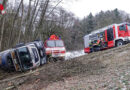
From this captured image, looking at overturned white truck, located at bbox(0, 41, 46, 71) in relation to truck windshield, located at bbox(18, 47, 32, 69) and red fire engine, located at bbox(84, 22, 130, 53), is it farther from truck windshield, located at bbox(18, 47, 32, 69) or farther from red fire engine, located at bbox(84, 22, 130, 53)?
red fire engine, located at bbox(84, 22, 130, 53)

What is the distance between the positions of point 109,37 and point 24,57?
9.13 m

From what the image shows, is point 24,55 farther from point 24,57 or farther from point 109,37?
point 109,37

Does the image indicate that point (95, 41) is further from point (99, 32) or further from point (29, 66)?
point (29, 66)

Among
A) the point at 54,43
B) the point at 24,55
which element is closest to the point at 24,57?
the point at 24,55

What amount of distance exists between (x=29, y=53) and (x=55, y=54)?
3767mm

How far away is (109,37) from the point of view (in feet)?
43.8

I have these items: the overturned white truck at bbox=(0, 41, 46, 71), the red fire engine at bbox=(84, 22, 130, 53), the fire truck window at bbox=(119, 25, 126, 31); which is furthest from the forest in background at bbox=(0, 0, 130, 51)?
the fire truck window at bbox=(119, 25, 126, 31)

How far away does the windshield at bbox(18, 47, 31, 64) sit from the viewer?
7863mm

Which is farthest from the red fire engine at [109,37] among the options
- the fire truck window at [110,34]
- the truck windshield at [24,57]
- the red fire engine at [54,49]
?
the truck windshield at [24,57]

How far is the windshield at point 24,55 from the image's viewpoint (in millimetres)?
7863

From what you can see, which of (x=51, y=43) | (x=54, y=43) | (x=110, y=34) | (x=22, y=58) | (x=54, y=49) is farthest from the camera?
(x=110, y=34)

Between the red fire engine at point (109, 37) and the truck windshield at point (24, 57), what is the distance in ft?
27.6

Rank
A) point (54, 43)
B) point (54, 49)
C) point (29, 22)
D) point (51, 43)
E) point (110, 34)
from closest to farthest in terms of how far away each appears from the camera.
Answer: point (54, 49), point (51, 43), point (54, 43), point (110, 34), point (29, 22)

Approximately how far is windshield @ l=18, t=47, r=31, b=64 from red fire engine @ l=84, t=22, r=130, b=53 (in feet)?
27.6
